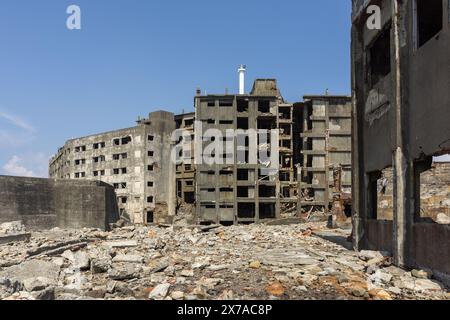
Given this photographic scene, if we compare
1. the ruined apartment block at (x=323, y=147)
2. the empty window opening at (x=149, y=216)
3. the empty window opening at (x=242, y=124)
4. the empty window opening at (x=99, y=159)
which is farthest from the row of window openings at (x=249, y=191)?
the empty window opening at (x=99, y=159)

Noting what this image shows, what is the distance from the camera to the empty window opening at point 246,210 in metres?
38.4

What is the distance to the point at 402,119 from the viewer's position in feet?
28.4

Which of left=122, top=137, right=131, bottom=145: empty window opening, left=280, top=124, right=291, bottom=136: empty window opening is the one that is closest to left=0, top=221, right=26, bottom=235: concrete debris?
left=280, top=124, right=291, bottom=136: empty window opening

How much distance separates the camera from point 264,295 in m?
6.46

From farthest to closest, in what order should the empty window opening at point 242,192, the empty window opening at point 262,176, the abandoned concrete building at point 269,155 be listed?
the empty window opening at point 242,192 → the empty window opening at point 262,176 → the abandoned concrete building at point 269,155

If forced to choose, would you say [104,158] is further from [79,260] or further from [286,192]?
[79,260]

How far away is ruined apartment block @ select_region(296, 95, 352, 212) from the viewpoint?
36781 millimetres

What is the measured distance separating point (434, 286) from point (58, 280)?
7.33 m

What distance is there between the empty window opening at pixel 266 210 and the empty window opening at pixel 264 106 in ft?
32.2

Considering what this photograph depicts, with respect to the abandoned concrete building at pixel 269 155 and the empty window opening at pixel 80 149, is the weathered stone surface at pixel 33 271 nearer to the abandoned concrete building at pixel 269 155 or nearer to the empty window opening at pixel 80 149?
the abandoned concrete building at pixel 269 155

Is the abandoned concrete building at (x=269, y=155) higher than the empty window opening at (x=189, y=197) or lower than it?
higher

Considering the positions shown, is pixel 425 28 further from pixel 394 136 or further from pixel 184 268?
pixel 184 268

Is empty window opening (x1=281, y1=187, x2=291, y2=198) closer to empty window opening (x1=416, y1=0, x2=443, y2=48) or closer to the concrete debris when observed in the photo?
the concrete debris

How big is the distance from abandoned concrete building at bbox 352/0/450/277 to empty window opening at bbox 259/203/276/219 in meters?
26.3
